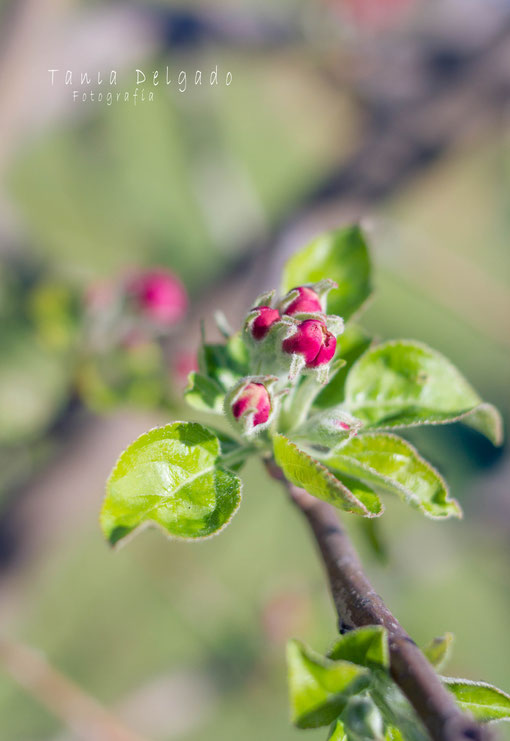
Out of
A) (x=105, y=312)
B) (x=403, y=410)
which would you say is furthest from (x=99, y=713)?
(x=403, y=410)

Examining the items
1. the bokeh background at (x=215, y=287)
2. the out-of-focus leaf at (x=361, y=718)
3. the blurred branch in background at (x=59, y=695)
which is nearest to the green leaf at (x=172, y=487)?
the out-of-focus leaf at (x=361, y=718)

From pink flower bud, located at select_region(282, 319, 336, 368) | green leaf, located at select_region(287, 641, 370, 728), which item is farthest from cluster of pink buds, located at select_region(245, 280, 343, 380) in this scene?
green leaf, located at select_region(287, 641, 370, 728)

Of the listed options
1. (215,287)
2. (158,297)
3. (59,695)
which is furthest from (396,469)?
(215,287)

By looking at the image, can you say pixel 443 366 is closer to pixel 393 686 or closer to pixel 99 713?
pixel 393 686

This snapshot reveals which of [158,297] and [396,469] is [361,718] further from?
[158,297]

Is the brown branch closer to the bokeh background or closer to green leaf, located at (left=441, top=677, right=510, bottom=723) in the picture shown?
green leaf, located at (left=441, top=677, right=510, bottom=723)

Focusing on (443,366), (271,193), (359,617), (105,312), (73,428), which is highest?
(271,193)

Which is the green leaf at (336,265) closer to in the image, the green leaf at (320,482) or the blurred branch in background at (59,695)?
the green leaf at (320,482)
